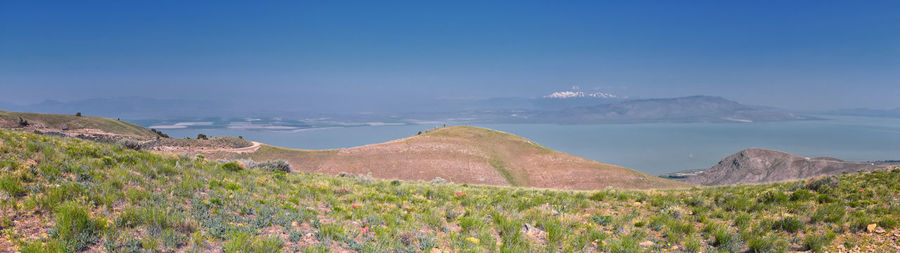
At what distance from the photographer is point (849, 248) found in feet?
22.0

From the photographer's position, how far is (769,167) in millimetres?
76688

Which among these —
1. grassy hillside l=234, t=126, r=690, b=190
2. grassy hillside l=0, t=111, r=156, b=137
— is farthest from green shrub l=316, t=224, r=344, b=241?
grassy hillside l=0, t=111, r=156, b=137

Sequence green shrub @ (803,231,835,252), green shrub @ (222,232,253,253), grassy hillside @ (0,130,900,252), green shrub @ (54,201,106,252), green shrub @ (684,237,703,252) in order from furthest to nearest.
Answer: green shrub @ (684,237,703,252), green shrub @ (803,231,835,252), grassy hillside @ (0,130,900,252), green shrub @ (222,232,253,253), green shrub @ (54,201,106,252)

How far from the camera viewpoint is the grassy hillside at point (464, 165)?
47.4 m

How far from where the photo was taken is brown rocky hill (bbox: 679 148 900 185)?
199 ft

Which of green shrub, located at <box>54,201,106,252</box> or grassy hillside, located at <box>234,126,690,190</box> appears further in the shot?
grassy hillside, located at <box>234,126,690,190</box>

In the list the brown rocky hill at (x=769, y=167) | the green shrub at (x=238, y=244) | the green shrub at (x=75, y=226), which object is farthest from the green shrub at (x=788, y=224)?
the brown rocky hill at (x=769, y=167)

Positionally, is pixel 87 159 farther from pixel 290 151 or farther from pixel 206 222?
pixel 290 151

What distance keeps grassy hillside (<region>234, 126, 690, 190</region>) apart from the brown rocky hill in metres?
31.1

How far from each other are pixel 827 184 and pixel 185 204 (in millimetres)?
17481

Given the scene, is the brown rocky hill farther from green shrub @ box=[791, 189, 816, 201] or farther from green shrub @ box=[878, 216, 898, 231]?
green shrub @ box=[878, 216, 898, 231]

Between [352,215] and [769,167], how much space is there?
99.3 metres

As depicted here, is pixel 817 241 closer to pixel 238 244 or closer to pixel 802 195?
pixel 802 195

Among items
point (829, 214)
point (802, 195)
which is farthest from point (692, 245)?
point (802, 195)
